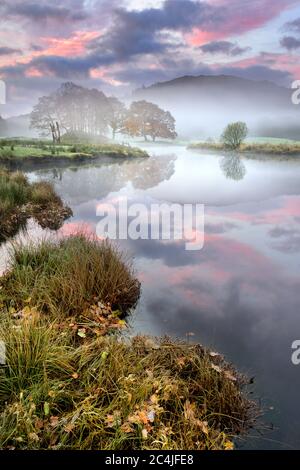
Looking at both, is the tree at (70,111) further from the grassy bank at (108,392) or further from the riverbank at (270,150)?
the grassy bank at (108,392)

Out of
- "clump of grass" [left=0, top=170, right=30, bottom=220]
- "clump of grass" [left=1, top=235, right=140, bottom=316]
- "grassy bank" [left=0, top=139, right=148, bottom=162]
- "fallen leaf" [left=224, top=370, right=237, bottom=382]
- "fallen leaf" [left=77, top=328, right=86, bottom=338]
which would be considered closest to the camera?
"fallen leaf" [left=224, top=370, right=237, bottom=382]

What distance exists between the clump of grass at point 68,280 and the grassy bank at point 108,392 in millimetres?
327

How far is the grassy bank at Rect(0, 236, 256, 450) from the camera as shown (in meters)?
4.29

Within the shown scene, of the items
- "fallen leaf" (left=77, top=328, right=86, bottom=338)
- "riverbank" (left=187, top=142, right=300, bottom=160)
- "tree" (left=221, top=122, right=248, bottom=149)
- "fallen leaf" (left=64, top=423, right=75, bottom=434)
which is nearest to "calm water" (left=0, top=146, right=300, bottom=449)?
A: "fallen leaf" (left=77, top=328, right=86, bottom=338)

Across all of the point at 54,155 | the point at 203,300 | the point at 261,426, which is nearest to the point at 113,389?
the point at 261,426

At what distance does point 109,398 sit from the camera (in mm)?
4801

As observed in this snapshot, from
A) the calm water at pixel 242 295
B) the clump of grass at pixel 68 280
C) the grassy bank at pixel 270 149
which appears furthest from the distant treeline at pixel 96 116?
the clump of grass at pixel 68 280

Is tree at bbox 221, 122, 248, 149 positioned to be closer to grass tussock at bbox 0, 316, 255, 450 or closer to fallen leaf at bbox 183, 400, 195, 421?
grass tussock at bbox 0, 316, 255, 450

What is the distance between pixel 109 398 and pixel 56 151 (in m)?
50.7

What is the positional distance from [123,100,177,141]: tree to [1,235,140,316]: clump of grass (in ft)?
145

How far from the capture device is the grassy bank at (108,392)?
429 cm

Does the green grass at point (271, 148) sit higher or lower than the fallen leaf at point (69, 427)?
higher

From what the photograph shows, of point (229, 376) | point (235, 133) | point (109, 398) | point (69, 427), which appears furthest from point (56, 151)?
point (69, 427)

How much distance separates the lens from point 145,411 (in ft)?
14.9
